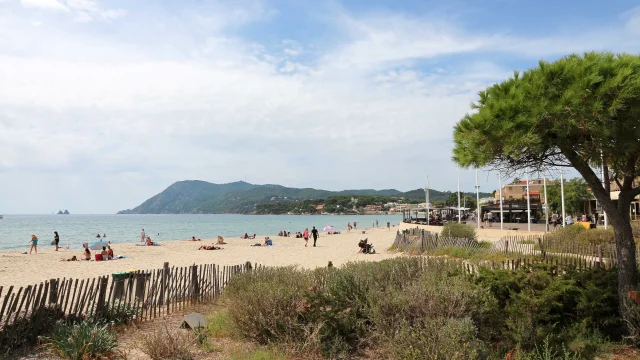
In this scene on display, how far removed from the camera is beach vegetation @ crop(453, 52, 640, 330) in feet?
17.5

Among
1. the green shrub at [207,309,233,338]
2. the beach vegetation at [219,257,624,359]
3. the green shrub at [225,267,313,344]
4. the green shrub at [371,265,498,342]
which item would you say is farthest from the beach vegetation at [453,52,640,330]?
the green shrub at [207,309,233,338]

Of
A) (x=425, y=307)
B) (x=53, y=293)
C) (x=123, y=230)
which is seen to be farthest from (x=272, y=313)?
(x=123, y=230)

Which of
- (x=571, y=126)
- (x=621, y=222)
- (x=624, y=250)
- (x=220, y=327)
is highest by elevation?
(x=571, y=126)

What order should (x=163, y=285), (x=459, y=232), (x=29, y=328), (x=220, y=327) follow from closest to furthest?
(x=29, y=328) < (x=220, y=327) < (x=163, y=285) < (x=459, y=232)

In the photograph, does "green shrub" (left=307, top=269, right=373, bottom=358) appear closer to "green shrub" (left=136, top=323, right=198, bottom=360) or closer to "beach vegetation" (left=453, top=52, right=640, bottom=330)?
"green shrub" (left=136, top=323, right=198, bottom=360)

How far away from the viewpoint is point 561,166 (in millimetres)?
6551

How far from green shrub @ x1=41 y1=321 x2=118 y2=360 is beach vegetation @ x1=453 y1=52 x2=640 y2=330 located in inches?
232

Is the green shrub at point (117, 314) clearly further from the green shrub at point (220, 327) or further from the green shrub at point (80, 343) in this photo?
the green shrub at point (220, 327)

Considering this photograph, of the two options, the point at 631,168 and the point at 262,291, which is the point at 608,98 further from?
the point at 262,291

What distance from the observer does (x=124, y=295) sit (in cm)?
811

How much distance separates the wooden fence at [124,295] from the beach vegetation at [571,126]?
6166mm

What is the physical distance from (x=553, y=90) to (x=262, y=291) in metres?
4.86

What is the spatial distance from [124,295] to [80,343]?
7.93 ft

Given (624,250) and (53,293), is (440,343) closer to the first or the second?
(624,250)
